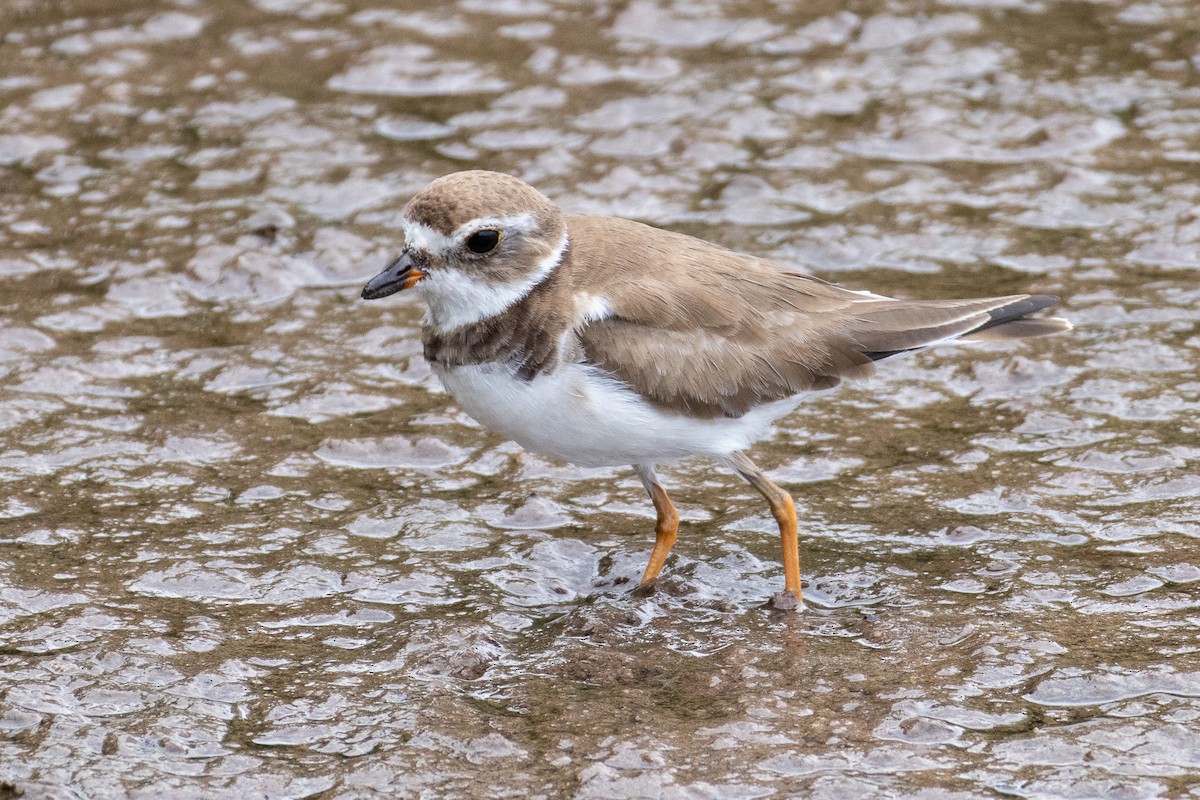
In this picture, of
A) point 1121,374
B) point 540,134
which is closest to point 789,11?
point 540,134

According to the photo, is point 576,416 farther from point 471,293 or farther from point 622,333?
point 471,293

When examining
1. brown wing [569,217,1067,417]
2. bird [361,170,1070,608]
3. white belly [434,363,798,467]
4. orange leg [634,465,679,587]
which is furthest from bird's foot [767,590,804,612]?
brown wing [569,217,1067,417]

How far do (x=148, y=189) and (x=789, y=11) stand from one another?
4530mm

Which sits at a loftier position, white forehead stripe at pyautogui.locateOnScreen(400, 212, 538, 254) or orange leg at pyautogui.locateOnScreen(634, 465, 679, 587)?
white forehead stripe at pyautogui.locateOnScreen(400, 212, 538, 254)

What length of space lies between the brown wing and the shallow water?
2.58 ft

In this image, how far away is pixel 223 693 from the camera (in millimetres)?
5301

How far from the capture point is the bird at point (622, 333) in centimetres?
574

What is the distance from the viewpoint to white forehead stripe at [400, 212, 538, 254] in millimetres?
5789

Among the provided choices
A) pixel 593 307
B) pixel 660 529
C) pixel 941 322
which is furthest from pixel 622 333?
pixel 941 322

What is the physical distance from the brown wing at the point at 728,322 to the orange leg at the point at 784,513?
0.73 feet

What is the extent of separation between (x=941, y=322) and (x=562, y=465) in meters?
1.93

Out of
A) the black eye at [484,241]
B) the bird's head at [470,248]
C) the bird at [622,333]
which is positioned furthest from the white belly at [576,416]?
the black eye at [484,241]

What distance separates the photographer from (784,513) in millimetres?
6027

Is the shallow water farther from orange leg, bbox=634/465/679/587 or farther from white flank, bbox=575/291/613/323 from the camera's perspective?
white flank, bbox=575/291/613/323
